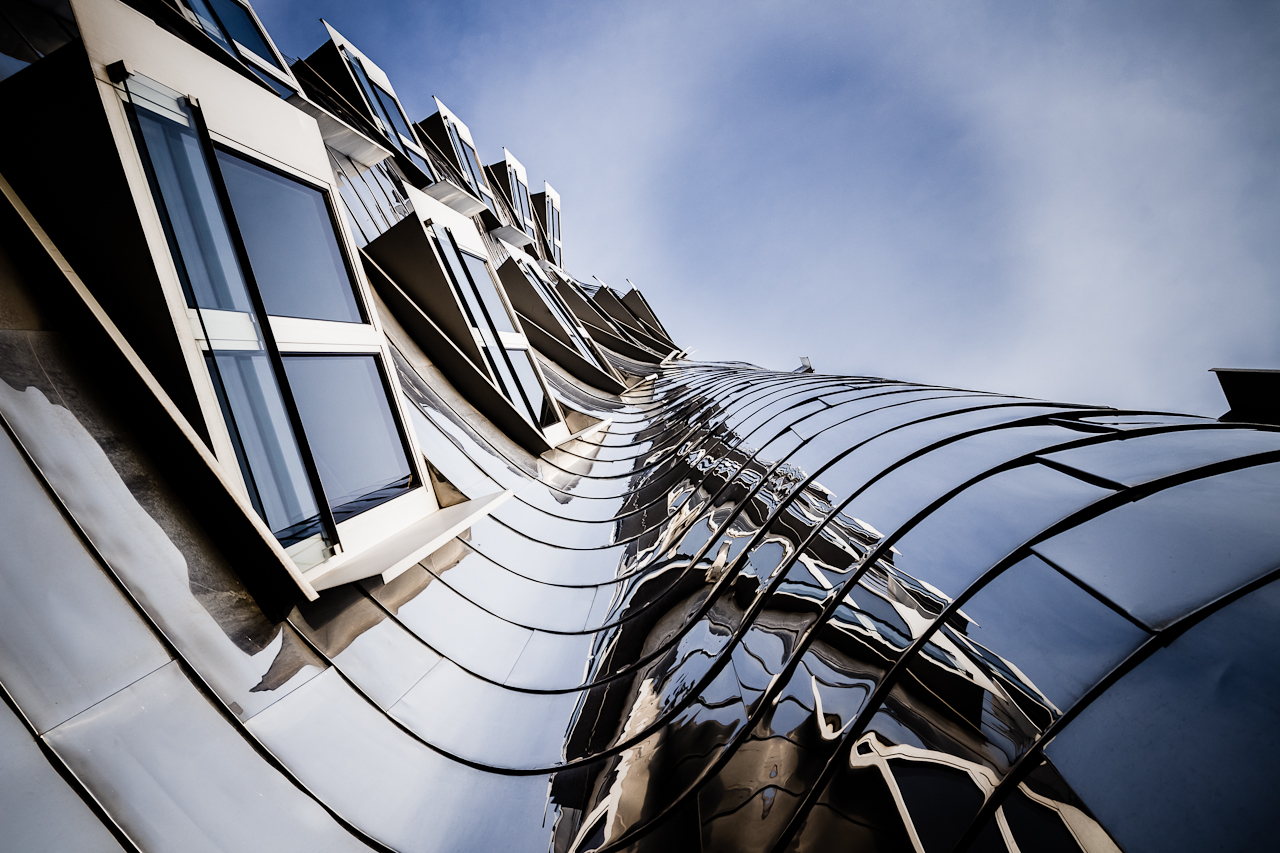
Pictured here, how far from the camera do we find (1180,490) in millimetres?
3080

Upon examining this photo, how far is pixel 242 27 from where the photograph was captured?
42.8 ft

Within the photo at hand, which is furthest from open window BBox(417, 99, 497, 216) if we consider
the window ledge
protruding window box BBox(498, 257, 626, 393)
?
the window ledge

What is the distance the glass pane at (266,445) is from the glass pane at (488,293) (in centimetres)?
511

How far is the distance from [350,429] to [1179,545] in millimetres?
6245

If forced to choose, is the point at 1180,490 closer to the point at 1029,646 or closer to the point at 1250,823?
the point at 1029,646

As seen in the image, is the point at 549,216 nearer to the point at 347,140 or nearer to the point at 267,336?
the point at 347,140

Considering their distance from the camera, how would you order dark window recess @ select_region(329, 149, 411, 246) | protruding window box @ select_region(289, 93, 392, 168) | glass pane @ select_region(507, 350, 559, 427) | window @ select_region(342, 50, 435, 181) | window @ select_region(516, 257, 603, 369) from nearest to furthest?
dark window recess @ select_region(329, 149, 411, 246), glass pane @ select_region(507, 350, 559, 427), protruding window box @ select_region(289, 93, 392, 168), window @ select_region(516, 257, 603, 369), window @ select_region(342, 50, 435, 181)

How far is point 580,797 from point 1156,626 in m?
3.14

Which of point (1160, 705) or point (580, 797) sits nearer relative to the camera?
point (1160, 705)

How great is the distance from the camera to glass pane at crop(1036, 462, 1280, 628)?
2.36 meters

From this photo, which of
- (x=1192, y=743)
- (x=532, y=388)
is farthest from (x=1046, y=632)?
(x=532, y=388)

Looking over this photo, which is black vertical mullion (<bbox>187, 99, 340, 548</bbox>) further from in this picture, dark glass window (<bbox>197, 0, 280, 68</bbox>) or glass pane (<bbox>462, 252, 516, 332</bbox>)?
dark glass window (<bbox>197, 0, 280, 68</bbox>)

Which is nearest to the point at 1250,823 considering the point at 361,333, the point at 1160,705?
the point at 1160,705

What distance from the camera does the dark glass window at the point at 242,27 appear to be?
1231 centimetres
